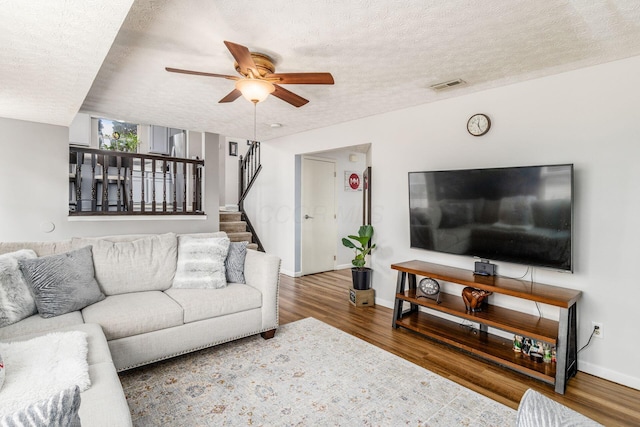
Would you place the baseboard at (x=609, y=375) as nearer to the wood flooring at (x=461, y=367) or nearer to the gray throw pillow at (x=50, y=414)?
the wood flooring at (x=461, y=367)

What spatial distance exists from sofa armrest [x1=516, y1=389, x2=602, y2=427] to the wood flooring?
5.36 ft

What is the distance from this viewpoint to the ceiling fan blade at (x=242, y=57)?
190 centimetres

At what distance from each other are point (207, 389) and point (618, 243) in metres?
3.15

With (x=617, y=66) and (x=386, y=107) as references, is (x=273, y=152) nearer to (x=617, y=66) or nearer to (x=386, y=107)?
(x=386, y=107)

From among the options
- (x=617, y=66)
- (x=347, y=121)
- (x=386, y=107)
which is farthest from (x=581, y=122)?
(x=347, y=121)

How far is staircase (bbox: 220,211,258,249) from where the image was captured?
5867mm

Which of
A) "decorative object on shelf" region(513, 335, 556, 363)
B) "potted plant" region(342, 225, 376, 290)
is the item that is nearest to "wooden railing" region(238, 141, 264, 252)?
"potted plant" region(342, 225, 376, 290)

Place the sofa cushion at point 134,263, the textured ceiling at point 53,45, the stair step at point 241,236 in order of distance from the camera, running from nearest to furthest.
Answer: the textured ceiling at point 53,45 < the sofa cushion at point 134,263 < the stair step at point 241,236

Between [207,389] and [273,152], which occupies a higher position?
[273,152]

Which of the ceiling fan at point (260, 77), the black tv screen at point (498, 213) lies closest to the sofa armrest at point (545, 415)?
the ceiling fan at point (260, 77)

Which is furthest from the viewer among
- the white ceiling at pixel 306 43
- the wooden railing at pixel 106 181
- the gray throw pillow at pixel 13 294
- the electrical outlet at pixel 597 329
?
the wooden railing at pixel 106 181

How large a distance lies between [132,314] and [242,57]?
6.38ft

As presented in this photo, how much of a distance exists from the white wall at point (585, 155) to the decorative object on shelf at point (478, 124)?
2.2 inches

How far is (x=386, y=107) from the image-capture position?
12.3 feet
